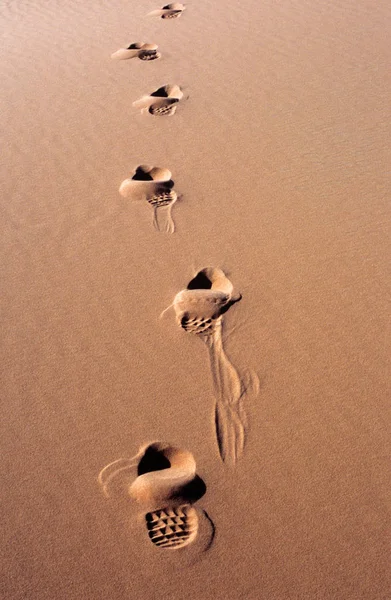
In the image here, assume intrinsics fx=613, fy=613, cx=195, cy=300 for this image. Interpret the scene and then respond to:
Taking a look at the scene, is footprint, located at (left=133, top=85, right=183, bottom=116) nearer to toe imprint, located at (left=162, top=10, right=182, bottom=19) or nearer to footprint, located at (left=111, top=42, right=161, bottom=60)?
footprint, located at (left=111, top=42, right=161, bottom=60)

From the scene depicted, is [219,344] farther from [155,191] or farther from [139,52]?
[139,52]

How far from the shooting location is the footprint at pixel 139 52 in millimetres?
5422

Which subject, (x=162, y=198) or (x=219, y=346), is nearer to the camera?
(x=219, y=346)

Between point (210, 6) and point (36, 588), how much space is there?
629 centimetres

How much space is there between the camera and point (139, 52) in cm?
548

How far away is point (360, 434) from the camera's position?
81.4 inches

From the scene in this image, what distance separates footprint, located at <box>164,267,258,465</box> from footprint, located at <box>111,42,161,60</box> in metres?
3.33

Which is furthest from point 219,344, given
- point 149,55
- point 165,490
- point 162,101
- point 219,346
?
point 149,55

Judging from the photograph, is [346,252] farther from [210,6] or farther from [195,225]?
[210,6]

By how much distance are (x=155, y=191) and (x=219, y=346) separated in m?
1.33

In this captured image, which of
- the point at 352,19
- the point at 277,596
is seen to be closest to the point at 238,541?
the point at 277,596

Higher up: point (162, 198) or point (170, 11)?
point (170, 11)

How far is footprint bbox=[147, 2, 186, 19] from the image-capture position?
21.2 feet


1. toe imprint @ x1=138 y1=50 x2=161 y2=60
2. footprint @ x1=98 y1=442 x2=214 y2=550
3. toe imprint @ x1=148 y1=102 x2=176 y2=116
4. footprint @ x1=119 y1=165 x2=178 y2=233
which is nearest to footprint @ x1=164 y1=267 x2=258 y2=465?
footprint @ x1=98 y1=442 x2=214 y2=550
